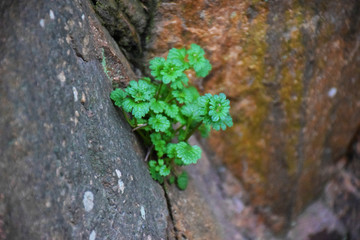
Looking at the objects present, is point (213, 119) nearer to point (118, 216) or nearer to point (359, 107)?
point (118, 216)

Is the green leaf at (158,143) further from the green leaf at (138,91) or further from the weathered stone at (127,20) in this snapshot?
the weathered stone at (127,20)

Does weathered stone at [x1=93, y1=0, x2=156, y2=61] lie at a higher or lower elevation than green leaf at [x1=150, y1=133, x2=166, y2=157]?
higher

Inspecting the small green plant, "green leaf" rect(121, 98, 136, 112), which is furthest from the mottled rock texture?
"green leaf" rect(121, 98, 136, 112)

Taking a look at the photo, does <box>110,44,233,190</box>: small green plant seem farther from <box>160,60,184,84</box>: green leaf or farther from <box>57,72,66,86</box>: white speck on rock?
<box>57,72,66,86</box>: white speck on rock

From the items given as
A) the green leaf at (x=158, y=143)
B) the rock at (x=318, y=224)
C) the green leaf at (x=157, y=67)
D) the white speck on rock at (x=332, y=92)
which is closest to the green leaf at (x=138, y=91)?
the green leaf at (x=157, y=67)

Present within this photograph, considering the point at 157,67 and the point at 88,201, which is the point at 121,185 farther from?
the point at 157,67

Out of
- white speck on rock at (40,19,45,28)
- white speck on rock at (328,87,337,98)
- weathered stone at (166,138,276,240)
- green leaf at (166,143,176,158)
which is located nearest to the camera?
white speck on rock at (40,19,45,28)

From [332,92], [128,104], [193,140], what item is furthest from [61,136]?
[332,92]
